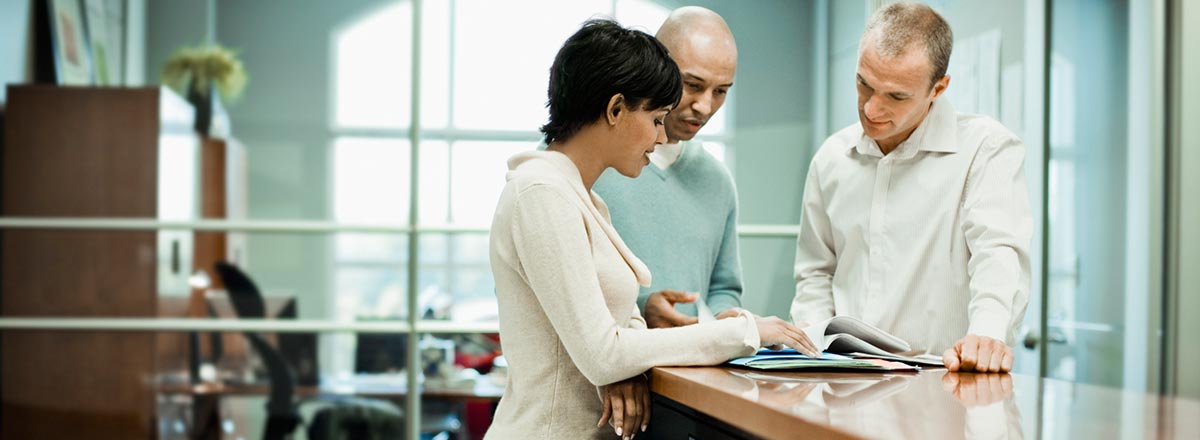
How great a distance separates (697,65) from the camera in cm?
202

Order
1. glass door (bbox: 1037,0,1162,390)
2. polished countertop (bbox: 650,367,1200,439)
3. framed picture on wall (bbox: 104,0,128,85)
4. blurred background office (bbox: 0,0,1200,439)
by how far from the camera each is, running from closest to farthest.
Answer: polished countertop (bbox: 650,367,1200,439)
glass door (bbox: 1037,0,1162,390)
blurred background office (bbox: 0,0,1200,439)
framed picture on wall (bbox: 104,0,128,85)

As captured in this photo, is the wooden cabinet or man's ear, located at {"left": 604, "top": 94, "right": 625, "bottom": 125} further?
the wooden cabinet

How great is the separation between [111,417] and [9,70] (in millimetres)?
1191

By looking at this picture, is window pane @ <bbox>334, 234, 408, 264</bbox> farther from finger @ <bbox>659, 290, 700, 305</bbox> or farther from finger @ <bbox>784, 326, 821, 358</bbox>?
finger @ <bbox>784, 326, 821, 358</bbox>

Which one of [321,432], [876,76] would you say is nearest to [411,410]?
[321,432]

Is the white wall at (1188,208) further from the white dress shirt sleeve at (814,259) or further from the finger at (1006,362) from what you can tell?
the finger at (1006,362)

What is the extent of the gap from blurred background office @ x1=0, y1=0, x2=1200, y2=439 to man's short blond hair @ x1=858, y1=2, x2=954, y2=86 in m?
1.60

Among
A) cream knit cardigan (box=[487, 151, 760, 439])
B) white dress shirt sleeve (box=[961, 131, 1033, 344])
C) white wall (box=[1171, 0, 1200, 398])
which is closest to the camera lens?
cream knit cardigan (box=[487, 151, 760, 439])

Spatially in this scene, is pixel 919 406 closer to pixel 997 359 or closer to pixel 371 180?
pixel 997 359

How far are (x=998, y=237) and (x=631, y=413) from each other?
2.40ft

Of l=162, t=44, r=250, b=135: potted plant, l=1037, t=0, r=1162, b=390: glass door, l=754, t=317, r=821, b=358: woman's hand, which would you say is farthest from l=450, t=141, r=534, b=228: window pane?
l=754, t=317, r=821, b=358: woman's hand

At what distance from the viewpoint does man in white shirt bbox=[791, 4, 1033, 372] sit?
177cm

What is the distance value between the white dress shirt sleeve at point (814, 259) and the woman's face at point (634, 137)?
0.64 metres

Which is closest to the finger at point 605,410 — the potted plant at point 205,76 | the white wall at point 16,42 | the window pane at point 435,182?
the window pane at point 435,182
